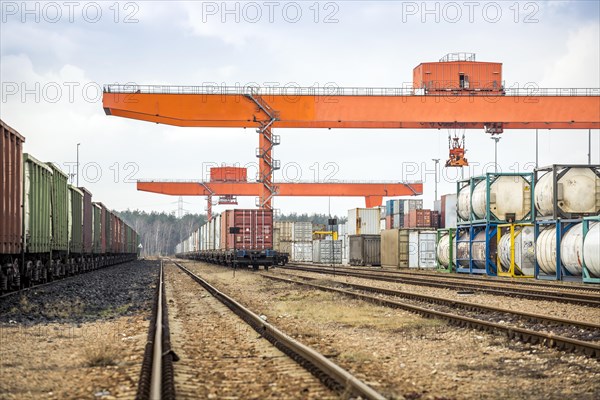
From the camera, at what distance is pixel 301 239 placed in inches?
2721

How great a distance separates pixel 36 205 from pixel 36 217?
0.93 feet

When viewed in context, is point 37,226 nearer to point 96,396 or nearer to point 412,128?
point 96,396

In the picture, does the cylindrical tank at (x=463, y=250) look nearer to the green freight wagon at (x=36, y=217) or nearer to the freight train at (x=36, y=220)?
the freight train at (x=36, y=220)

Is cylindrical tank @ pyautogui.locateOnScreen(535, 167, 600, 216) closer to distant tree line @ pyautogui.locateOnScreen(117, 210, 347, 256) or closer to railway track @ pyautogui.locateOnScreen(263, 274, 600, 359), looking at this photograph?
railway track @ pyautogui.locateOnScreen(263, 274, 600, 359)

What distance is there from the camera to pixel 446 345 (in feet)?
29.1

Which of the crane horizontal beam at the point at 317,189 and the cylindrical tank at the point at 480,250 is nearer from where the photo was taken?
the cylindrical tank at the point at 480,250

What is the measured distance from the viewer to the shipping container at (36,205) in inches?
642

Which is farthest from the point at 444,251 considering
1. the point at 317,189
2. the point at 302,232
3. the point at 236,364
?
the point at 317,189

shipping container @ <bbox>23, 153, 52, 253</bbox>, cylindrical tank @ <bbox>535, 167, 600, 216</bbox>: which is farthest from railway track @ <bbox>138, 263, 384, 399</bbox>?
cylindrical tank @ <bbox>535, 167, 600, 216</bbox>

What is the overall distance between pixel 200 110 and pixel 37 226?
19076 millimetres

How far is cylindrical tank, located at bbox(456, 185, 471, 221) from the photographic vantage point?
99.1ft

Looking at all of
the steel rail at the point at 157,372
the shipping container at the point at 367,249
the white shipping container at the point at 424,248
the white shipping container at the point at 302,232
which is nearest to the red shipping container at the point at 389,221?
the shipping container at the point at 367,249

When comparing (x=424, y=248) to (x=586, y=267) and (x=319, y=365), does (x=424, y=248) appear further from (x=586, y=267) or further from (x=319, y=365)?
(x=319, y=365)

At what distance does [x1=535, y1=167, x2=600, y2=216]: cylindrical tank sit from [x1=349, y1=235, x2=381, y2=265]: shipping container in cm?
2205
